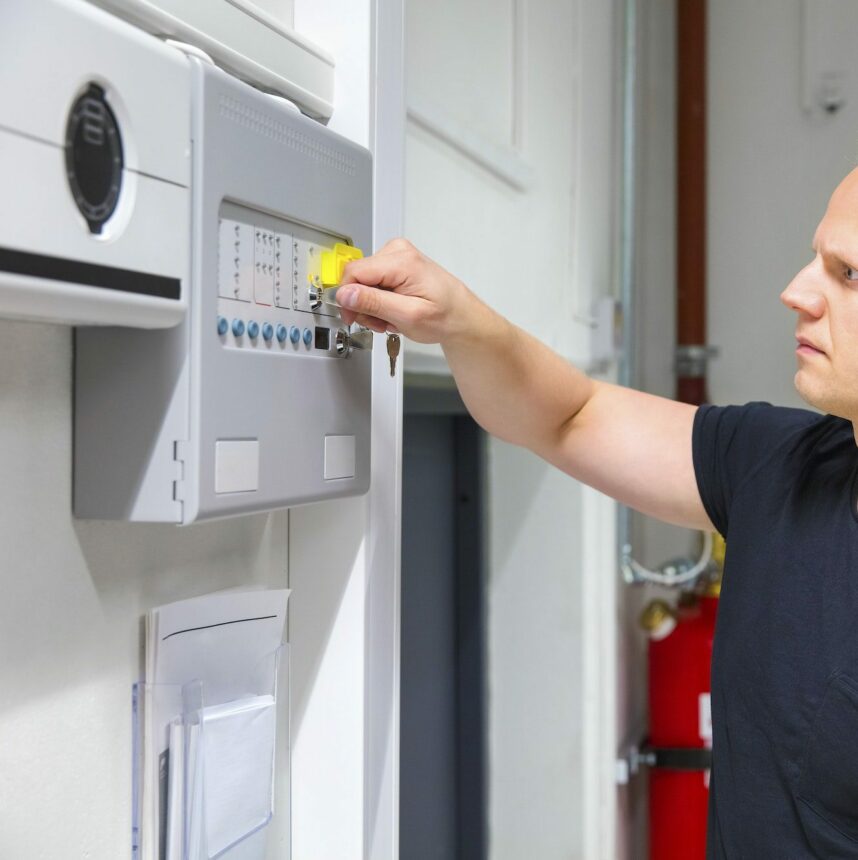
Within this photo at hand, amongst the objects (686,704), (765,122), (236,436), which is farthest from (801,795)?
(765,122)

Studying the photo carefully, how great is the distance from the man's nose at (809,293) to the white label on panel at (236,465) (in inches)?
18.8

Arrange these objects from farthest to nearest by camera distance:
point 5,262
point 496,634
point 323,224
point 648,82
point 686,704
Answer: point 648,82 → point 686,704 → point 496,634 → point 323,224 → point 5,262

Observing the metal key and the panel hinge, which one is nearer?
the panel hinge

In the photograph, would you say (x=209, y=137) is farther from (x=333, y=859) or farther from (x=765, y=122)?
(x=765, y=122)

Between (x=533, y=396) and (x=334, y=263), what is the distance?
0.89 ft

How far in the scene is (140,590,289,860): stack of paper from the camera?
0.69 meters

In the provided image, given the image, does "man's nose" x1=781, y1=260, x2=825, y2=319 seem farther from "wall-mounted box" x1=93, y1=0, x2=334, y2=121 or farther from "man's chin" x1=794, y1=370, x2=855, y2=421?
"wall-mounted box" x1=93, y1=0, x2=334, y2=121

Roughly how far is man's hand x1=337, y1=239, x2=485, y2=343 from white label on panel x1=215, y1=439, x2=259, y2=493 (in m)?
0.14

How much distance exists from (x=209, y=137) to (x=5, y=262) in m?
0.19

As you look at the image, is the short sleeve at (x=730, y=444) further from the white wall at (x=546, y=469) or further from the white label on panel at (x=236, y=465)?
the white label on panel at (x=236, y=465)

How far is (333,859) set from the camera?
2.85 feet

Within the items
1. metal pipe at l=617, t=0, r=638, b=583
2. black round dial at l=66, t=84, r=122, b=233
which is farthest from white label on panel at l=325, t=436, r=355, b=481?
metal pipe at l=617, t=0, r=638, b=583

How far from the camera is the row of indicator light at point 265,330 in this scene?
Answer: 2.06ft

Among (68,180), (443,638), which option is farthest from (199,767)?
(443,638)
